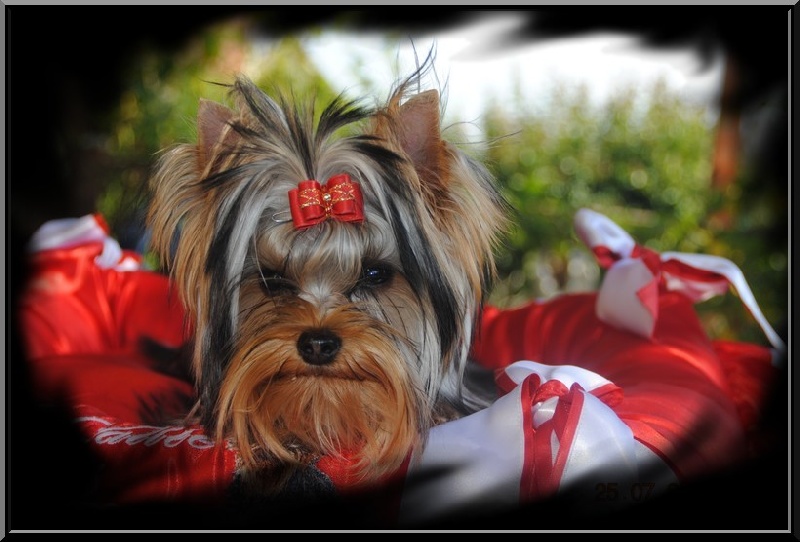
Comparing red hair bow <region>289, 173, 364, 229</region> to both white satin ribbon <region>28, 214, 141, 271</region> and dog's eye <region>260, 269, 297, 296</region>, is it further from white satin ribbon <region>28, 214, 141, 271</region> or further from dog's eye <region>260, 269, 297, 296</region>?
white satin ribbon <region>28, 214, 141, 271</region>

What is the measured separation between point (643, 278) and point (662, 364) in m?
0.32

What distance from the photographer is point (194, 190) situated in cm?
183

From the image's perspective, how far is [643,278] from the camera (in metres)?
2.38

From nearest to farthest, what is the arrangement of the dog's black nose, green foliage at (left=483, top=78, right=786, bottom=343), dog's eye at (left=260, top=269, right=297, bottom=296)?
1. the dog's black nose
2. dog's eye at (left=260, top=269, right=297, bottom=296)
3. green foliage at (left=483, top=78, right=786, bottom=343)

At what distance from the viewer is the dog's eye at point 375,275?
180 centimetres

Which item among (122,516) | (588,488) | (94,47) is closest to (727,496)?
(588,488)

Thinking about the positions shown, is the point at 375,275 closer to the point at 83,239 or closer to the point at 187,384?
the point at 187,384

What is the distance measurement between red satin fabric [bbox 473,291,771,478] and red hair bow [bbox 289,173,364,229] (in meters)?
0.80

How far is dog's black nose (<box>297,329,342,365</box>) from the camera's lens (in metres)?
1.65

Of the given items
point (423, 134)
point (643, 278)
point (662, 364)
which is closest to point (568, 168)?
point (643, 278)

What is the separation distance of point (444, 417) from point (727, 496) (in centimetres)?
74

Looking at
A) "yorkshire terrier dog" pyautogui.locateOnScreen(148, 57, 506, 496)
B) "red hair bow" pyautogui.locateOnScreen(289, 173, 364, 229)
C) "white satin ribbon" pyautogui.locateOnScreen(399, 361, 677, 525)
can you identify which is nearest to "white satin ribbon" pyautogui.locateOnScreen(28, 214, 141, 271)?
"yorkshire terrier dog" pyautogui.locateOnScreen(148, 57, 506, 496)

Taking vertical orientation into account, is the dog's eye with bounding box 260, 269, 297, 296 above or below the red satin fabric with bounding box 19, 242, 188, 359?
above

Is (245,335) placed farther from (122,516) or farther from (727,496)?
(727,496)
